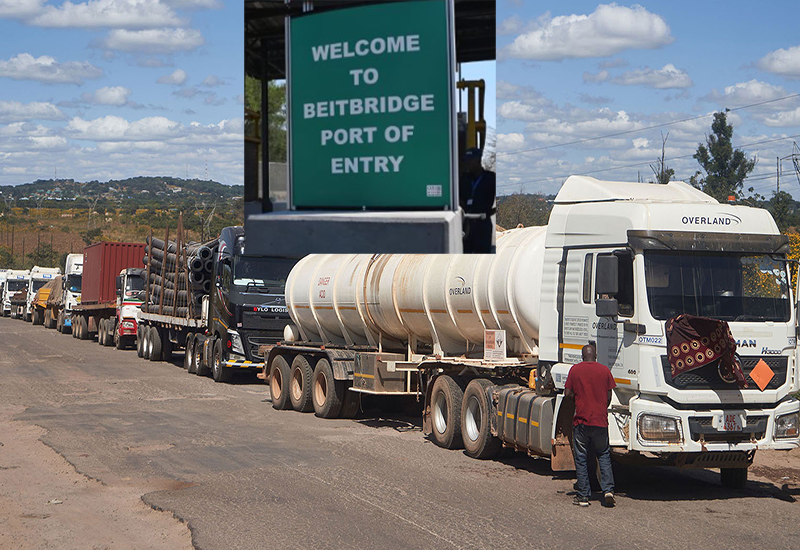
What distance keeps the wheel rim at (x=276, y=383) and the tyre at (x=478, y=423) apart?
624 cm

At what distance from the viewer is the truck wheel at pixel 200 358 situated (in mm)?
24883

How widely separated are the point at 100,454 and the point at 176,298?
1576 cm

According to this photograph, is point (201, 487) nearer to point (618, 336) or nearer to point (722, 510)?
point (618, 336)

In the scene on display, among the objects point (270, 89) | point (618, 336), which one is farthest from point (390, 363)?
point (270, 89)

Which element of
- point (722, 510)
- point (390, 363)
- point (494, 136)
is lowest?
point (722, 510)

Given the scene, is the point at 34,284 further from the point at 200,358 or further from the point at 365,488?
the point at 365,488

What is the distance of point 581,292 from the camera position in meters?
10.7

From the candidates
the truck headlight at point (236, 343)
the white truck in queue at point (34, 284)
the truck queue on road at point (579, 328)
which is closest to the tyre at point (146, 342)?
the truck headlight at point (236, 343)

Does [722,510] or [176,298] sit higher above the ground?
[176,298]

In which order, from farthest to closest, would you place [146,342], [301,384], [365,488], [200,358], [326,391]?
[146,342], [200,358], [301,384], [326,391], [365,488]

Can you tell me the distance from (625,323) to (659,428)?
44.6 inches

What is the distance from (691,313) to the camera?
9.88 metres

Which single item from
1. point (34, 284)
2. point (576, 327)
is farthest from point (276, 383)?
point (34, 284)

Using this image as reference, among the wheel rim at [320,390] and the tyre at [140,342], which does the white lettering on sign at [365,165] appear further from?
the tyre at [140,342]
